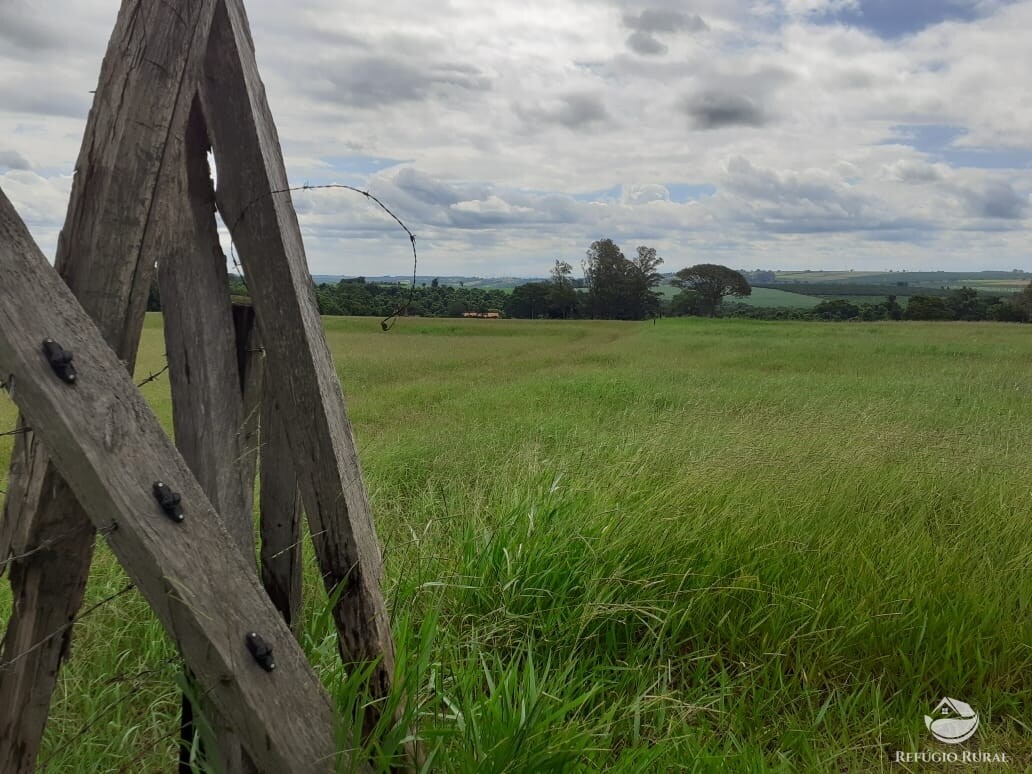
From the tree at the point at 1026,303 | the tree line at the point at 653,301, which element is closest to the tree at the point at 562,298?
the tree line at the point at 653,301

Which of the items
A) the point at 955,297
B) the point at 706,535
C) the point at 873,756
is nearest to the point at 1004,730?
the point at 873,756

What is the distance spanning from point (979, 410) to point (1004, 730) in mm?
9455

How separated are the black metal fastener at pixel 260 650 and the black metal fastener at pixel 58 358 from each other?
0.70 m

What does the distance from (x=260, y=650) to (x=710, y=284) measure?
85.0m

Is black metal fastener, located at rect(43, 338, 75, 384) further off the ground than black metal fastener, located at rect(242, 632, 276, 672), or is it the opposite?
black metal fastener, located at rect(43, 338, 75, 384)

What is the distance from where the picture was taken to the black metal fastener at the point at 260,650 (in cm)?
171

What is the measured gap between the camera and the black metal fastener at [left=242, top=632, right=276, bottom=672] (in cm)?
171

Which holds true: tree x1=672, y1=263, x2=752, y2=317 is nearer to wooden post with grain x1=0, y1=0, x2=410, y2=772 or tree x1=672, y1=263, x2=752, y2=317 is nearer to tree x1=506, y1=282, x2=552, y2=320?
tree x1=506, y1=282, x2=552, y2=320

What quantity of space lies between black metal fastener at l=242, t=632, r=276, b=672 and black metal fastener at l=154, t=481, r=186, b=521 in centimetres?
33

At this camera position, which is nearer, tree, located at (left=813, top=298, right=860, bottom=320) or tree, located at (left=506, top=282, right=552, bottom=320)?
tree, located at (left=813, top=298, right=860, bottom=320)

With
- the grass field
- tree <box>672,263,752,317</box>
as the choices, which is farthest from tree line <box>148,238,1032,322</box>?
the grass field

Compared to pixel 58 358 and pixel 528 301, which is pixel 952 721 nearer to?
pixel 58 358

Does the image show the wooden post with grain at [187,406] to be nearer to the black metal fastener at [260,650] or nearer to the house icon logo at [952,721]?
the black metal fastener at [260,650]

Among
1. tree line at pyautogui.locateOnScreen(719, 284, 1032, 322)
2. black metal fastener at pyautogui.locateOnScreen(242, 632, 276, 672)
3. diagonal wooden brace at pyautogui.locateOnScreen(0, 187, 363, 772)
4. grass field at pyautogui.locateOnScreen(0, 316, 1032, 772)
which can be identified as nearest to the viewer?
diagonal wooden brace at pyautogui.locateOnScreen(0, 187, 363, 772)
